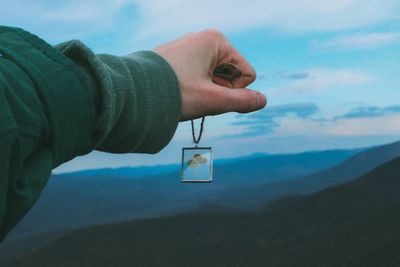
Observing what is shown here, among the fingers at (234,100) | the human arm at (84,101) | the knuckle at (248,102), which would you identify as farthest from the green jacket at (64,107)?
the knuckle at (248,102)

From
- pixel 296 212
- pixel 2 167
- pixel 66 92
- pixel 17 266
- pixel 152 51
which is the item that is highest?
pixel 152 51

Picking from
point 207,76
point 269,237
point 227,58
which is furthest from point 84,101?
point 269,237

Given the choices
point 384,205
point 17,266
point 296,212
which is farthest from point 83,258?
point 384,205

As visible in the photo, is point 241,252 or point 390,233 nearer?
point 390,233

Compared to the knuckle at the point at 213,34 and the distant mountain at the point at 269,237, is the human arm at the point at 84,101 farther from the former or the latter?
the distant mountain at the point at 269,237

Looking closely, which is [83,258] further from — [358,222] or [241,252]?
[358,222]

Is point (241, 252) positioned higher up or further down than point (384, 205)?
further down
